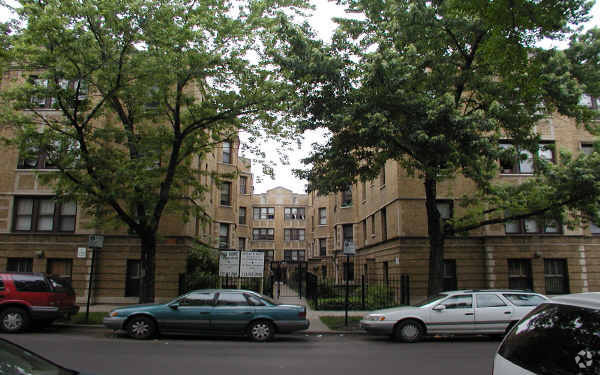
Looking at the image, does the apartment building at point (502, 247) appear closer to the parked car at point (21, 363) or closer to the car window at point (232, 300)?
the car window at point (232, 300)

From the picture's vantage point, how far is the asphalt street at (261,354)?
8.01m

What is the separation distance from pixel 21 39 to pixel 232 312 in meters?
9.78

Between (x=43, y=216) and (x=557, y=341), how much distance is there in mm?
24008

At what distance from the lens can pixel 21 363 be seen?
3.44m

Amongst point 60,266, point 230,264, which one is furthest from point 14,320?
point 60,266

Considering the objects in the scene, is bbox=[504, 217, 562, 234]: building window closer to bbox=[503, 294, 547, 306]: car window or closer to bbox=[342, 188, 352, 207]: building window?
bbox=[503, 294, 547, 306]: car window

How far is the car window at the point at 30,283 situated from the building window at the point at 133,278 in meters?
8.05

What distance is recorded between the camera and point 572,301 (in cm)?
334

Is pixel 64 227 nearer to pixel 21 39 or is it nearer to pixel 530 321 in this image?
pixel 21 39

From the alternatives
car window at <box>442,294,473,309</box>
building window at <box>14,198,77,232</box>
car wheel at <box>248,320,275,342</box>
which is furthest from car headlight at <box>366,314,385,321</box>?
building window at <box>14,198,77,232</box>

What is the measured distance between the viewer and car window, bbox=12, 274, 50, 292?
1257cm

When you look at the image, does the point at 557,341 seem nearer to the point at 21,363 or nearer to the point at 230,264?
the point at 21,363

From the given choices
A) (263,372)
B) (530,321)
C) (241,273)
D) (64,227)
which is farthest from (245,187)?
(530,321)

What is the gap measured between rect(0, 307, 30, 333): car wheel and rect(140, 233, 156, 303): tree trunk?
3.47 m
